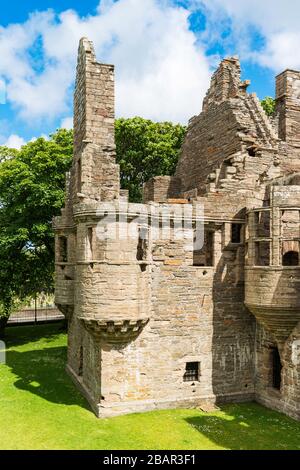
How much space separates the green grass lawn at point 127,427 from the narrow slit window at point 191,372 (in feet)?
3.73

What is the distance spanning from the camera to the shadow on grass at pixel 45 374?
679 inches

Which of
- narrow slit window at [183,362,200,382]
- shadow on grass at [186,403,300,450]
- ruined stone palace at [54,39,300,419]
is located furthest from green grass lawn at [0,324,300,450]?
narrow slit window at [183,362,200,382]

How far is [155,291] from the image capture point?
15.5 metres

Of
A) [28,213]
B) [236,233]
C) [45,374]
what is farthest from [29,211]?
[236,233]

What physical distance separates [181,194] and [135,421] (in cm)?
1172

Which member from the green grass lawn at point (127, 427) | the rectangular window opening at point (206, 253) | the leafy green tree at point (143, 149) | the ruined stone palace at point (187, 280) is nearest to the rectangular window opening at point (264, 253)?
the ruined stone palace at point (187, 280)

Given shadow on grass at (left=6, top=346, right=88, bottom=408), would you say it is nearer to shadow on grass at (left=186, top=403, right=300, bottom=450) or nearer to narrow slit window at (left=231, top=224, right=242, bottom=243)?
shadow on grass at (left=186, top=403, right=300, bottom=450)

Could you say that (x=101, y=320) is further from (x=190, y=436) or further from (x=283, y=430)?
(x=283, y=430)

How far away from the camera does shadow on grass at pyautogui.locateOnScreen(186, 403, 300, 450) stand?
41.9 feet

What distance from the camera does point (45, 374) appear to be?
20719mm

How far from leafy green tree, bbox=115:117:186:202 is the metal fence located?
13.3 meters

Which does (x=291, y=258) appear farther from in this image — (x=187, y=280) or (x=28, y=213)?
(x=28, y=213)
